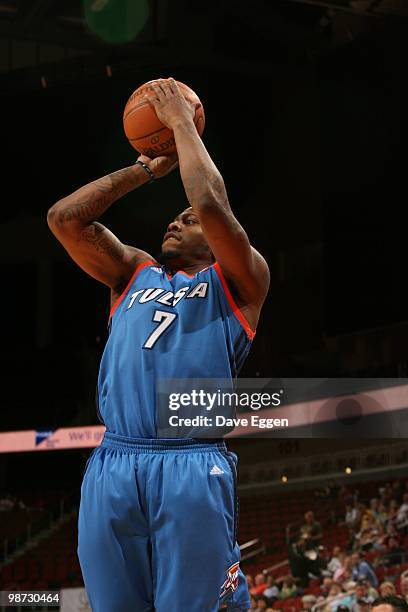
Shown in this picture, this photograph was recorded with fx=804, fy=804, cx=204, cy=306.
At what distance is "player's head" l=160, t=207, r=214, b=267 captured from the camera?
257 cm

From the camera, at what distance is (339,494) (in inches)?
304

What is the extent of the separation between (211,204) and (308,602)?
16.6 feet

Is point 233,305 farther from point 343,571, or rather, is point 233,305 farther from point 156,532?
point 343,571

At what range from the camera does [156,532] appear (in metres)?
2.12

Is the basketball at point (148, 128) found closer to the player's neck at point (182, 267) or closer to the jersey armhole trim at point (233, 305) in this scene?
the player's neck at point (182, 267)

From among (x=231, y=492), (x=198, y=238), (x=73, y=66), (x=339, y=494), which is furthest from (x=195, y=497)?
(x=73, y=66)

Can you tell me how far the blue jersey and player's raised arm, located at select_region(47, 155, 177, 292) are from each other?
0.43 ft

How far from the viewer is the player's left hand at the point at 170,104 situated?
2.40 metres

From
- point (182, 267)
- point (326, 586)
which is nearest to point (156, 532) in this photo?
point (182, 267)

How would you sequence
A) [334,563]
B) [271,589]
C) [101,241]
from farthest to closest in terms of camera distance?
1. [334,563]
2. [271,589]
3. [101,241]

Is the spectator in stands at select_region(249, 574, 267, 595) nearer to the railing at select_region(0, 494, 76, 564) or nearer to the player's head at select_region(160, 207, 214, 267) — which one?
the railing at select_region(0, 494, 76, 564)

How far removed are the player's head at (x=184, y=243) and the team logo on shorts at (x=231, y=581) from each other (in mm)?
947

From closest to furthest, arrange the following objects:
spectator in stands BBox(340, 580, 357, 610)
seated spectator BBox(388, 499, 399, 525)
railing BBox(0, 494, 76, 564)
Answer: spectator in stands BBox(340, 580, 357, 610)
seated spectator BBox(388, 499, 399, 525)
railing BBox(0, 494, 76, 564)

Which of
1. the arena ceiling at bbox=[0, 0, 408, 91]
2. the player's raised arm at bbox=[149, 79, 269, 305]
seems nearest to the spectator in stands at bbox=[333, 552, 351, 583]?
the arena ceiling at bbox=[0, 0, 408, 91]
